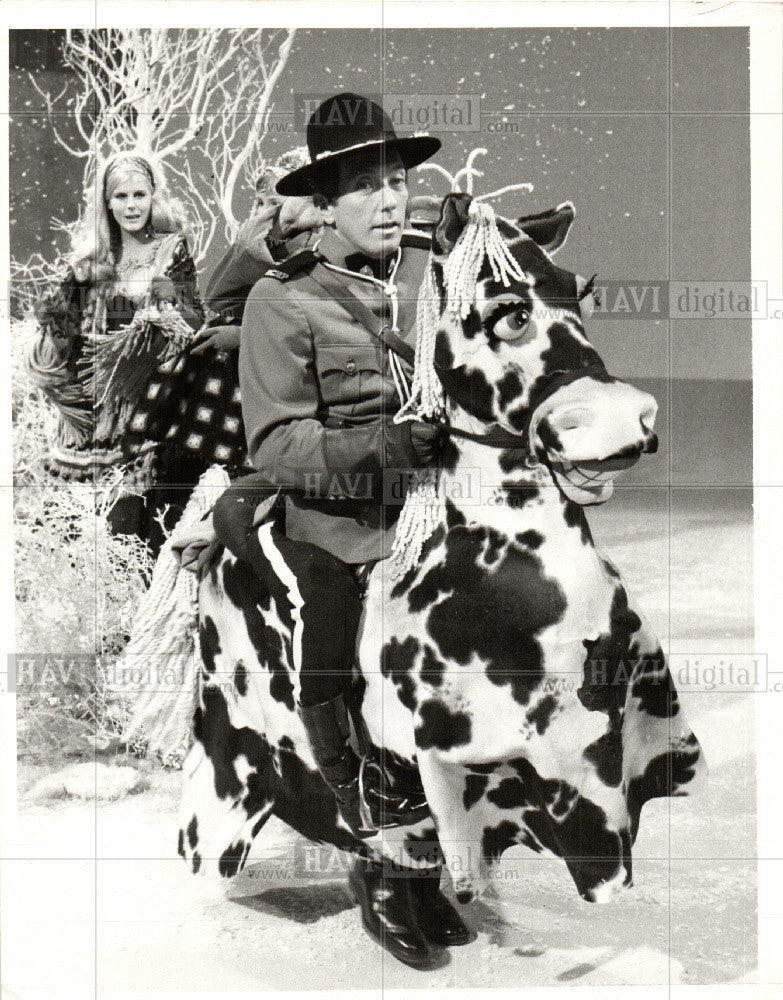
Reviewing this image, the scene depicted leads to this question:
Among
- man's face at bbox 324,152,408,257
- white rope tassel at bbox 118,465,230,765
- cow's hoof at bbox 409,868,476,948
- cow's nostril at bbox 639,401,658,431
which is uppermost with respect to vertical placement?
man's face at bbox 324,152,408,257

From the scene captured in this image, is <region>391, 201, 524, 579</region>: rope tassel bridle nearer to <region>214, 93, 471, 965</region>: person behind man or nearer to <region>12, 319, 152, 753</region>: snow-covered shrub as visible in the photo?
<region>214, 93, 471, 965</region>: person behind man

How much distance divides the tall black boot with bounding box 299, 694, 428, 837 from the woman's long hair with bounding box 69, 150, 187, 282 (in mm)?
1032

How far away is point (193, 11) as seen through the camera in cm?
233

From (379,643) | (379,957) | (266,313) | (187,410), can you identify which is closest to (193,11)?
(266,313)

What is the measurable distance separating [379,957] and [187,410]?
125 cm

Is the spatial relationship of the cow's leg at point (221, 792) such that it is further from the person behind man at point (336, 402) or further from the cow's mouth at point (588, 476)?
the cow's mouth at point (588, 476)

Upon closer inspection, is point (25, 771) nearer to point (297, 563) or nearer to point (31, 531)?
point (31, 531)

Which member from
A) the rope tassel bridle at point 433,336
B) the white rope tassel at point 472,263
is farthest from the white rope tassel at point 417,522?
the white rope tassel at point 472,263

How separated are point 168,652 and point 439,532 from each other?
2.16 ft

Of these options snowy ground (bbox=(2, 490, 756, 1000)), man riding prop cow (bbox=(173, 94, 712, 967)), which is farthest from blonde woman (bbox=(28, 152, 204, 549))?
snowy ground (bbox=(2, 490, 756, 1000))

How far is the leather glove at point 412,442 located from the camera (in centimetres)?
217

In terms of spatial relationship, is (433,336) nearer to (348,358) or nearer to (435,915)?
(348,358)

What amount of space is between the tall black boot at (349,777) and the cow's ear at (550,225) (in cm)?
102

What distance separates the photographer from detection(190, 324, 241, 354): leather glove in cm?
229
